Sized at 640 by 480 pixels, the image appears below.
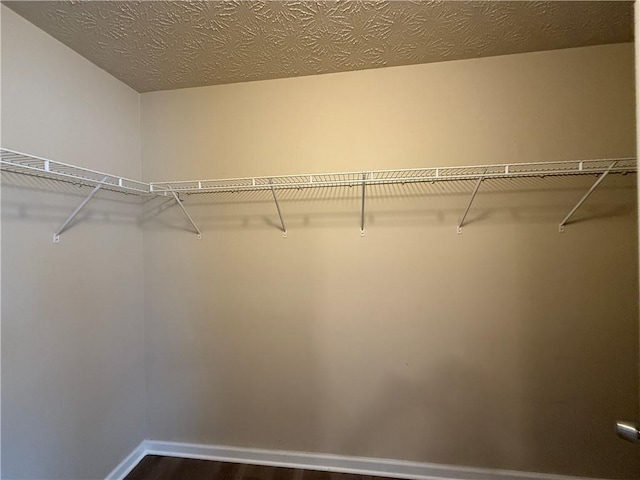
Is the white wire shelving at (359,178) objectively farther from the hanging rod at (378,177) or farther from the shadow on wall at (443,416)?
the shadow on wall at (443,416)

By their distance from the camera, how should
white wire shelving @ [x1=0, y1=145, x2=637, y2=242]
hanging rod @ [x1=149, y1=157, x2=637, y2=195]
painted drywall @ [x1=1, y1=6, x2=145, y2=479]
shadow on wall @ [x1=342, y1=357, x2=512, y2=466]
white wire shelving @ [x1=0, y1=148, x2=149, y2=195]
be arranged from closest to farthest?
white wire shelving @ [x1=0, y1=148, x2=149, y2=195]
painted drywall @ [x1=1, y1=6, x2=145, y2=479]
white wire shelving @ [x1=0, y1=145, x2=637, y2=242]
hanging rod @ [x1=149, y1=157, x2=637, y2=195]
shadow on wall @ [x1=342, y1=357, x2=512, y2=466]

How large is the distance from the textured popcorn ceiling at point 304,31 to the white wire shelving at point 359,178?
0.62 m

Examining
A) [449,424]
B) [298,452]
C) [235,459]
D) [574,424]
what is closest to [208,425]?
[235,459]

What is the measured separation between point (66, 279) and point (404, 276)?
1765 mm

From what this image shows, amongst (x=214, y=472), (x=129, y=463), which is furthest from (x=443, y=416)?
(x=129, y=463)

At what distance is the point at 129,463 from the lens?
164 cm

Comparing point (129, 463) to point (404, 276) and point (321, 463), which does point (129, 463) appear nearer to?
point (321, 463)

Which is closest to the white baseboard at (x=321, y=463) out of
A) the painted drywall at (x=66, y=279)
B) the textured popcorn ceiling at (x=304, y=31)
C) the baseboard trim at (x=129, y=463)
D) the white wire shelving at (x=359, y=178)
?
the baseboard trim at (x=129, y=463)

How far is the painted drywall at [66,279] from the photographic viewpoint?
3.68ft

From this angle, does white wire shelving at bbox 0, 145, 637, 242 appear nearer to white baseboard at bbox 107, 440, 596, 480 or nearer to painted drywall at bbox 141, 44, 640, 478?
painted drywall at bbox 141, 44, 640, 478

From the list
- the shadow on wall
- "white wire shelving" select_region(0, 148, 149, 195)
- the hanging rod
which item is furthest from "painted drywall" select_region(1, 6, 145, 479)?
the shadow on wall

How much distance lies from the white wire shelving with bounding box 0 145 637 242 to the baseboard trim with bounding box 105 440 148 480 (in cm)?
137

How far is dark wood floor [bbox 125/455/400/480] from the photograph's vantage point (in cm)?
158

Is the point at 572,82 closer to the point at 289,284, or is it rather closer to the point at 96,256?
the point at 289,284
